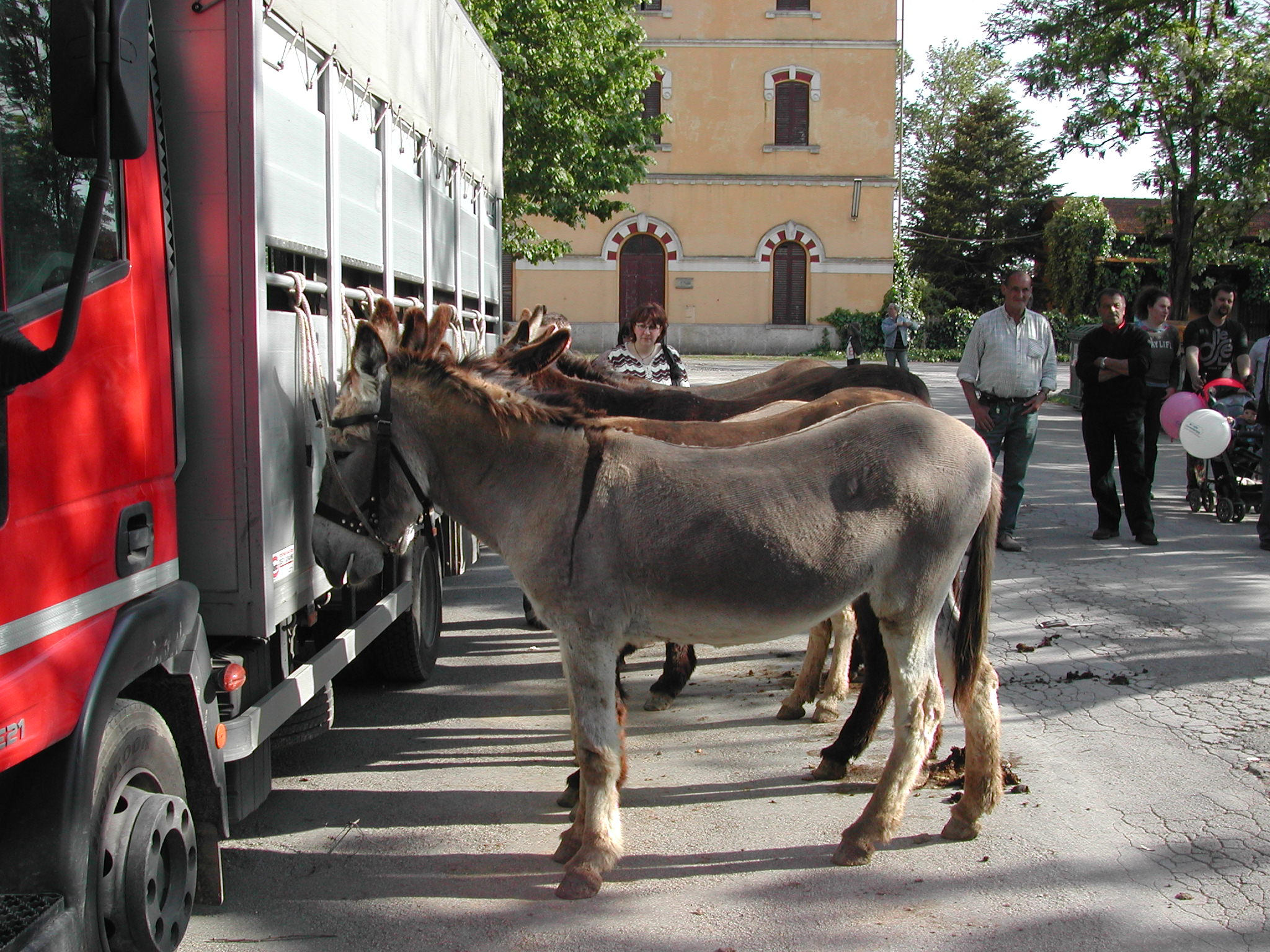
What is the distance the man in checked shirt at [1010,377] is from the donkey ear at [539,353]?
5.59 m

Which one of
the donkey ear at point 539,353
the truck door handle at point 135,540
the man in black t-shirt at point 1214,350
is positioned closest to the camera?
the truck door handle at point 135,540

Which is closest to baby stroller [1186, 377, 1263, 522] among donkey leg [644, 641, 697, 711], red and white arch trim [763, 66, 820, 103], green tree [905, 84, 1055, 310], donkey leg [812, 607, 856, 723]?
donkey leg [812, 607, 856, 723]

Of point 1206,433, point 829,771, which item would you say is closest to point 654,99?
point 1206,433

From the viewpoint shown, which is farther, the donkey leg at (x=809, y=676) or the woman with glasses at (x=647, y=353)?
the woman with glasses at (x=647, y=353)

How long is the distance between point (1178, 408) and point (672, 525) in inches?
352

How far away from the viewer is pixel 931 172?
48.0 m

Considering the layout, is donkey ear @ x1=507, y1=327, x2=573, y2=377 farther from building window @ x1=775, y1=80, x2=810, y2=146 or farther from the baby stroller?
building window @ x1=775, y1=80, x2=810, y2=146

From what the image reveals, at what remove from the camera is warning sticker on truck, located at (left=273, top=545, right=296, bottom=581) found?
3441mm

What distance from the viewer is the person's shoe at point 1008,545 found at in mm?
9117

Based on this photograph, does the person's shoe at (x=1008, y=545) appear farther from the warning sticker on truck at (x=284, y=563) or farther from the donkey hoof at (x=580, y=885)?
the warning sticker on truck at (x=284, y=563)

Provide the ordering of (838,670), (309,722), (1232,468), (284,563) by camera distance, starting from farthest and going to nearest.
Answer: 1. (1232,468)
2. (838,670)
3. (309,722)
4. (284,563)

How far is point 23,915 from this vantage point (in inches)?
89.4

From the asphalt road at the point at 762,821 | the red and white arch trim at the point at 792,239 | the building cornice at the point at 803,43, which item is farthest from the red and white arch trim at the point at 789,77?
the asphalt road at the point at 762,821

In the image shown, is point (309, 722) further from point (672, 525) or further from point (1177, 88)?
point (1177, 88)
